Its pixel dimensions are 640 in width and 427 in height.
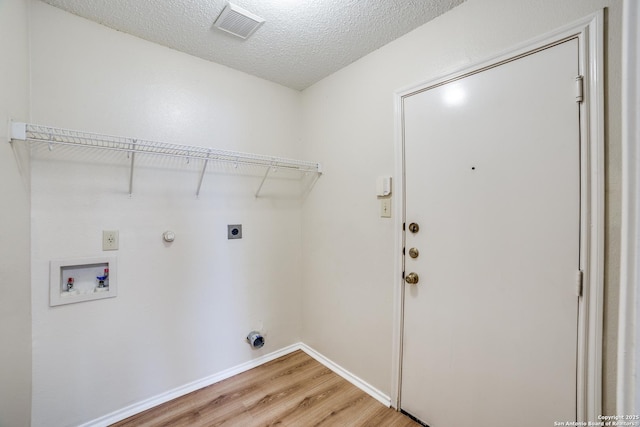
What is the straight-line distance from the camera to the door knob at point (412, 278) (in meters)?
1.61

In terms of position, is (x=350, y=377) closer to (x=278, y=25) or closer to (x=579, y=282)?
(x=579, y=282)

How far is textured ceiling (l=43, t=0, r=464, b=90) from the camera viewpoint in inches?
56.0

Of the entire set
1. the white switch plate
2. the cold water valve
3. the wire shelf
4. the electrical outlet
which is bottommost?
the cold water valve

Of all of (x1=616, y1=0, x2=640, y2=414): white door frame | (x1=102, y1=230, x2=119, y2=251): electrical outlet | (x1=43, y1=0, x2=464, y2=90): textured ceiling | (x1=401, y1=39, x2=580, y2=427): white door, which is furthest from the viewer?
(x1=102, y1=230, x2=119, y2=251): electrical outlet

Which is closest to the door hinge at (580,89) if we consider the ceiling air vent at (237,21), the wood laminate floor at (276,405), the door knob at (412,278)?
the door knob at (412,278)

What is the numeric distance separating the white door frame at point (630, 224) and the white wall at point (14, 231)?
188 centimetres

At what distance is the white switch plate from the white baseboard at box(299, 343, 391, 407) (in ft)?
3.99

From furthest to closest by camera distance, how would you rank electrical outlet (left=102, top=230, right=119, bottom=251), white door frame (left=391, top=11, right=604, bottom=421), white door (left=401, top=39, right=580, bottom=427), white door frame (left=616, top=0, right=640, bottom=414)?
electrical outlet (left=102, top=230, right=119, bottom=251), white door (left=401, top=39, right=580, bottom=427), white door frame (left=391, top=11, right=604, bottom=421), white door frame (left=616, top=0, right=640, bottom=414)

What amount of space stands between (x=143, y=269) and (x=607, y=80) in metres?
2.48

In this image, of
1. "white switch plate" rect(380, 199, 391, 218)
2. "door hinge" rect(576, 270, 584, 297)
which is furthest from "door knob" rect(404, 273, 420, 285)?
"door hinge" rect(576, 270, 584, 297)

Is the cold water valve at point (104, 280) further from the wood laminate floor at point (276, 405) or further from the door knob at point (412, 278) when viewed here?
the door knob at point (412, 278)

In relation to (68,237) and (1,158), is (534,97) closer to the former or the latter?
(1,158)

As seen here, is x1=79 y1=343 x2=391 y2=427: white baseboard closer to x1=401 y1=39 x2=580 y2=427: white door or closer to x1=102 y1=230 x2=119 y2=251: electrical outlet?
x1=401 y1=39 x2=580 y2=427: white door

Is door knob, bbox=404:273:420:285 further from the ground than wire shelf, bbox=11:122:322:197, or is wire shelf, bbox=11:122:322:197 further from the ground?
wire shelf, bbox=11:122:322:197
